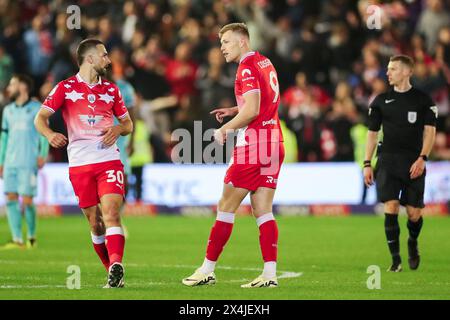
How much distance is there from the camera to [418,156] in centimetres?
1284

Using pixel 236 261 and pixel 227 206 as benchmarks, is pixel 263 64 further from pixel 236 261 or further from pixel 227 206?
pixel 236 261

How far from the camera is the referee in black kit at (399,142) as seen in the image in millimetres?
12766

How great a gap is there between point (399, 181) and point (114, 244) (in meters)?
3.96

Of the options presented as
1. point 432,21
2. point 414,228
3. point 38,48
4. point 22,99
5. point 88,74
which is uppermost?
point 432,21

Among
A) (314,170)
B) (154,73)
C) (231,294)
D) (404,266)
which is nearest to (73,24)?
(154,73)

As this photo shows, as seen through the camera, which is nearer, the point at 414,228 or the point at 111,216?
the point at 111,216

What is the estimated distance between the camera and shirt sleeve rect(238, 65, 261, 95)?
10375mm

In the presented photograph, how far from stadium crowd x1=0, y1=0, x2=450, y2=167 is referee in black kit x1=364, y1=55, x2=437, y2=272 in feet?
31.7

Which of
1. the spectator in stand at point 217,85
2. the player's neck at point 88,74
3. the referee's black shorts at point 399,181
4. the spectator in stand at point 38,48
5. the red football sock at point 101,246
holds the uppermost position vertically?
the spectator in stand at point 38,48

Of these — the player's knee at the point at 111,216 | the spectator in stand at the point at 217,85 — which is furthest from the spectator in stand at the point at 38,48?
the player's knee at the point at 111,216

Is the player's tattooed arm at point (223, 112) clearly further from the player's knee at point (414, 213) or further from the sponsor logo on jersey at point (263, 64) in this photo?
the player's knee at point (414, 213)

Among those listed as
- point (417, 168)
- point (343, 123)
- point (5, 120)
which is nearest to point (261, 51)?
point (343, 123)

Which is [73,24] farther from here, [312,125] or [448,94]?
[448,94]

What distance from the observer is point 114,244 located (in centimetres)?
1042
